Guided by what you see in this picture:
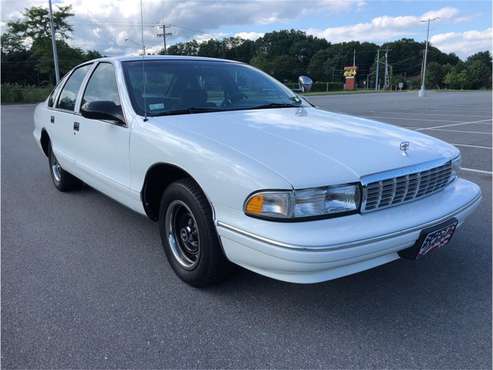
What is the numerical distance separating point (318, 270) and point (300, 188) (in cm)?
42

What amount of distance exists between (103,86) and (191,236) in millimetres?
1718

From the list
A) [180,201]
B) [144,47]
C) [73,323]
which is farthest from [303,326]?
[144,47]

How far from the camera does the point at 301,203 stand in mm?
2143

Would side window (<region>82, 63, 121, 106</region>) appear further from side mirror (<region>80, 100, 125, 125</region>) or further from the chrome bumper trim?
the chrome bumper trim

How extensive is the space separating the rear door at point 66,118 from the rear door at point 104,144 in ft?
0.80

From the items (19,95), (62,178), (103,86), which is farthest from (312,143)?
(19,95)

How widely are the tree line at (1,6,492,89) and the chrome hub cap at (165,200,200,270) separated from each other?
28.8 m

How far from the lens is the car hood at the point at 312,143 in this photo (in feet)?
7.30

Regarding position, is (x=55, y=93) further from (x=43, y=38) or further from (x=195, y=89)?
(x=43, y=38)

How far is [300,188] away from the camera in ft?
6.95

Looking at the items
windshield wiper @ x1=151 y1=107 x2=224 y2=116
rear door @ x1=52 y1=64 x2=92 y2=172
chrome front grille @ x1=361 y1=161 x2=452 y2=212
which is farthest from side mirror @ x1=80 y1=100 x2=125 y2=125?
chrome front grille @ x1=361 y1=161 x2=452 y2=212

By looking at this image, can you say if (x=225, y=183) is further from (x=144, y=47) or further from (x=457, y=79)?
(x=457, y=79)

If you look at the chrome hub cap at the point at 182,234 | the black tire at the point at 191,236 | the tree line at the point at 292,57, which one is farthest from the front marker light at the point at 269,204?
the tree line at the point at 292,57

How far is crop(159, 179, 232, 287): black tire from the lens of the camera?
8.13 feet
